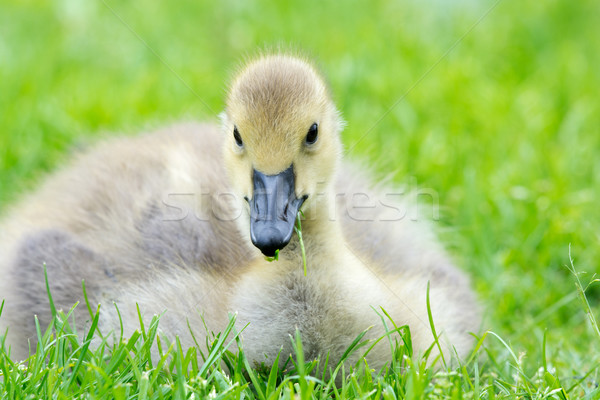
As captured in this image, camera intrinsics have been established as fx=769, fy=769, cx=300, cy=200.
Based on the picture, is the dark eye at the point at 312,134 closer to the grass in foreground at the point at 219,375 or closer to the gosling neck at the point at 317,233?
the gosling neck at the point at 317,233

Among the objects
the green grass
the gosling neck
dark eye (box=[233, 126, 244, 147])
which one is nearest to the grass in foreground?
the green grass

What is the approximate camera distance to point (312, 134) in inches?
83.6

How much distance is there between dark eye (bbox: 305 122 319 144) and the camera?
2.11 metres

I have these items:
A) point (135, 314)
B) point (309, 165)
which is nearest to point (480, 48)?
point (309, 165)

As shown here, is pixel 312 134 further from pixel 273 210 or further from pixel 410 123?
pixel 410 123

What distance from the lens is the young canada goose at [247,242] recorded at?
6.69 ft

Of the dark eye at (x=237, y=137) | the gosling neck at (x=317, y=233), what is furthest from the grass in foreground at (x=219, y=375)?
the dark eye at (x=237, y=137)

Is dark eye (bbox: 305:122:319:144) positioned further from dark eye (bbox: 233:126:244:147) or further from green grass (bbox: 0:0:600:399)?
green grass (bbox: 0:0:600:399)

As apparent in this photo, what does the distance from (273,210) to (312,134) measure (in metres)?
0.29

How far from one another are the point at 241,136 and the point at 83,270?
666 mm

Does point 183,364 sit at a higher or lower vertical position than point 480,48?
lower

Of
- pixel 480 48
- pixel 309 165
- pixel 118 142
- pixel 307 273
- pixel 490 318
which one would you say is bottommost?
pixel 490 318

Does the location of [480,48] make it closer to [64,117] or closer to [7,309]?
[64,117]

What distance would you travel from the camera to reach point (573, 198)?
3.22 metres
